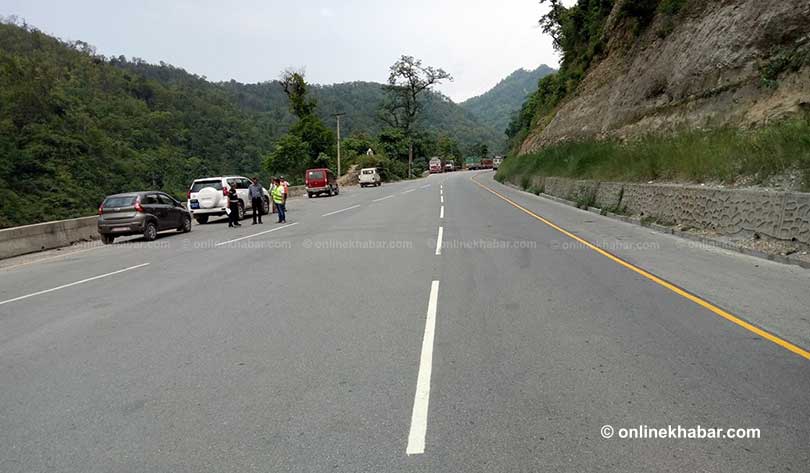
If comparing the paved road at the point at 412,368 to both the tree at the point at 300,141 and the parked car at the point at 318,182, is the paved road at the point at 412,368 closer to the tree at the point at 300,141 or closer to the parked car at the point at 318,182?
the parked car at the point at 318,182

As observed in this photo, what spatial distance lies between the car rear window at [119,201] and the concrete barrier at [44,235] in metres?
1.65

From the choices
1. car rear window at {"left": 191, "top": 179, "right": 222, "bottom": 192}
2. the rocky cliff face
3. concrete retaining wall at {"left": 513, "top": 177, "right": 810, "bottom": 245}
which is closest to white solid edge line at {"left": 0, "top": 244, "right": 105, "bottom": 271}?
car rear window at {"left": 191, "top": 179, "right": 222, "bottom": 192}

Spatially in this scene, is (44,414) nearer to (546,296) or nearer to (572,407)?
(572,407)

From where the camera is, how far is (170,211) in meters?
18.7

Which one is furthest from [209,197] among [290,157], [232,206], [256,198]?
[290,157]

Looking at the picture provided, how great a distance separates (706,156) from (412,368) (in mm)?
14182

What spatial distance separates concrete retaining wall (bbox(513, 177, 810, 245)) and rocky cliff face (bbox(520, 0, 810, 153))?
4488 millimetres

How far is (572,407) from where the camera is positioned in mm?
3895

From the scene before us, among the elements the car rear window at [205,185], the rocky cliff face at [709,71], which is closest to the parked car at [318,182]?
the car rear window at [205,185]

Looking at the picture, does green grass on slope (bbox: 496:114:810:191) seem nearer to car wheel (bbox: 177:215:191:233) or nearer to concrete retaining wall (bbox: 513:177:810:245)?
concrete retaining wall (bbox: 513:177:810:245)

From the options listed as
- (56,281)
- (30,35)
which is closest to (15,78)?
(30,35)

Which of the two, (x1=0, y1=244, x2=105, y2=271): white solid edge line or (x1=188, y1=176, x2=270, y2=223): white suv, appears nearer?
(x1=0, y1=244, x2=105, y2=271): white solid edge line

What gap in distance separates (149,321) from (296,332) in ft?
7.15

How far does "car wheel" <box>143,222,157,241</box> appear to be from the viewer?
1722 cm
